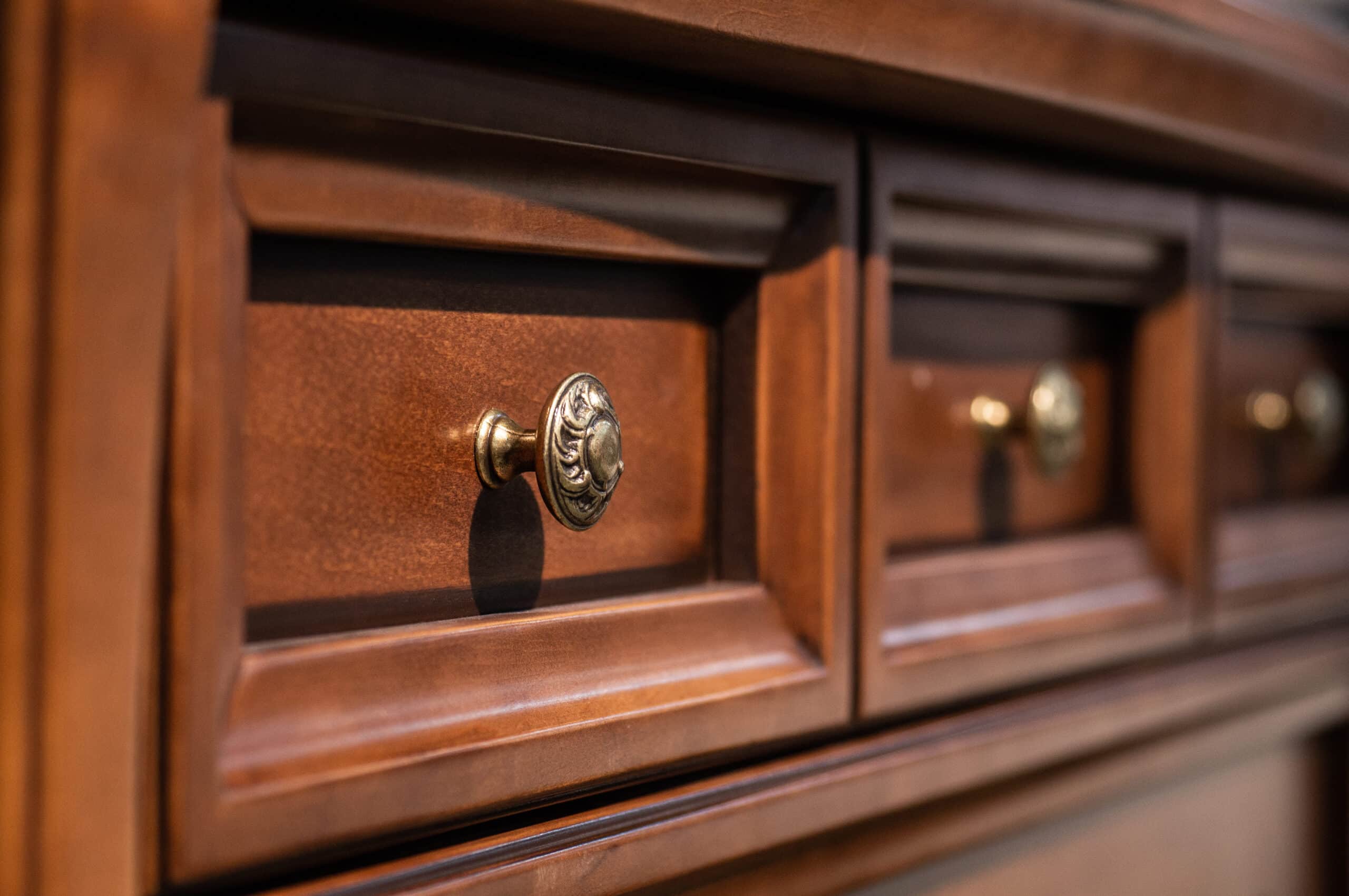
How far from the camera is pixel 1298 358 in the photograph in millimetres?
581

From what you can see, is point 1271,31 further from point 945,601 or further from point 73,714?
point 73,714

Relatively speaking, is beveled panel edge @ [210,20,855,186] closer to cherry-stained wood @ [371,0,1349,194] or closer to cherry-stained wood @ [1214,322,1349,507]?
cherry-stained wood @ [371,0,1349,194]

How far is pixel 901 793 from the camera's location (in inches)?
13.6

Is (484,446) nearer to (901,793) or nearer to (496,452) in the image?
(496,452)

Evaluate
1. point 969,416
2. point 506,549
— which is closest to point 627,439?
point 506,549

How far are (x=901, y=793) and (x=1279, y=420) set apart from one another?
31 cm

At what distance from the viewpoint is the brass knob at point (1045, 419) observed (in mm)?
395

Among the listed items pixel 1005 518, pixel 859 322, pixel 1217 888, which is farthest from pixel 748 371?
pixel 1217 888

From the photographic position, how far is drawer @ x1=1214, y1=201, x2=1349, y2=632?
490 mm

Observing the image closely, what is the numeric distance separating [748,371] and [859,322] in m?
0.04

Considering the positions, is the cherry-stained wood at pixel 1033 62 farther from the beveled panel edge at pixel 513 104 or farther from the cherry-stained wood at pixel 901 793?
the cherry-stained wood at pixel 901 793

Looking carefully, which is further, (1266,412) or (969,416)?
(1266,412)

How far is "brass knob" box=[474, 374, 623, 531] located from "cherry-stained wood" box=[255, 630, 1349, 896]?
0.27 feet

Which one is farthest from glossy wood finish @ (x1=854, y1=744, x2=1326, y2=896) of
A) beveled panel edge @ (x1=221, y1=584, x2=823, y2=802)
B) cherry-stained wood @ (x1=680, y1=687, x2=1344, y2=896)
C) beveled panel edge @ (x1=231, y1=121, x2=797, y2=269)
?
beveled panel edge @ (x1=231, y1=121, x2=797, y2=269)
